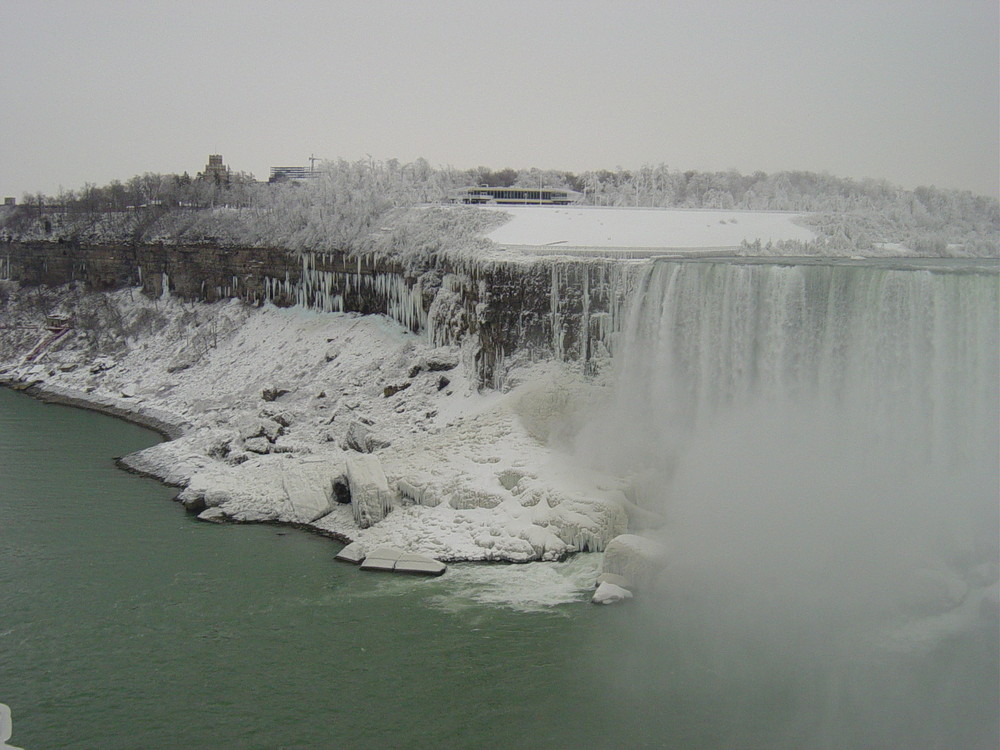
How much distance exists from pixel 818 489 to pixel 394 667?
33.3 ft

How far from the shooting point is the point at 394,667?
15984 millimetres

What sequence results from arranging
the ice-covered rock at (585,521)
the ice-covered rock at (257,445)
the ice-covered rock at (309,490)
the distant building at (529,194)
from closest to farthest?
the ice-covered rock at (585,521), the ice-covered rock at (309,490), the ice-covered rock at (257,445), the distant building at (529,194)

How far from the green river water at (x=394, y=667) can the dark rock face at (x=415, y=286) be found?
9181 mm

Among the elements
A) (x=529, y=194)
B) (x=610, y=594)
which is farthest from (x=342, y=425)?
(x=529, y=194)

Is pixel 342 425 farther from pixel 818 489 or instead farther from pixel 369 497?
pixel 818 489

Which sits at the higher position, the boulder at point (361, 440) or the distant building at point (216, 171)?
the distant building at point (216, 171)

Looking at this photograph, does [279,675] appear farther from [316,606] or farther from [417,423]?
[417,423]

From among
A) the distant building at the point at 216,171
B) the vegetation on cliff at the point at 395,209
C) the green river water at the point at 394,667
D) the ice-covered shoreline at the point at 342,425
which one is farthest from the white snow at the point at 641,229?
the distant building at the point at 216,171

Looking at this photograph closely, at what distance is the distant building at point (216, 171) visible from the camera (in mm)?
68469

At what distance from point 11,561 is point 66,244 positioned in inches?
1424

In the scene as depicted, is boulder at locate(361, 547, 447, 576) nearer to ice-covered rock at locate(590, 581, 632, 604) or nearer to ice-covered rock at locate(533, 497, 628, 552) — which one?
ice-covered rock at locate(533, 497, 628, 552)

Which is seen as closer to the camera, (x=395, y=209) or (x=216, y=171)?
(x=395, y=209)

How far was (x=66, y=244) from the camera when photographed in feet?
171

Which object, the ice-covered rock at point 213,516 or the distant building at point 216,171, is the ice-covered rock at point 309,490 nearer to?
the ice-covered rock at point 213,516
